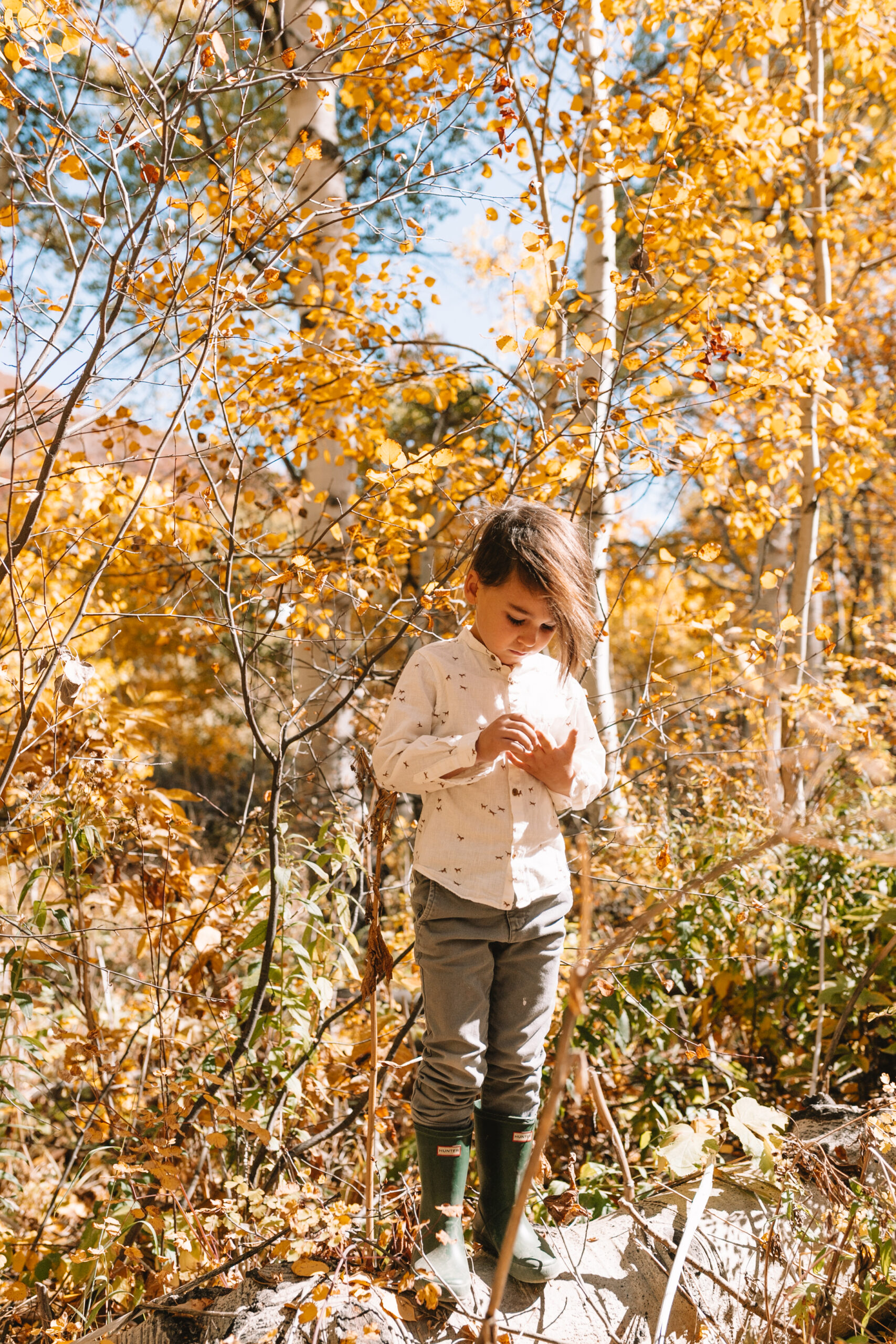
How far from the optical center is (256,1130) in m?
1.75

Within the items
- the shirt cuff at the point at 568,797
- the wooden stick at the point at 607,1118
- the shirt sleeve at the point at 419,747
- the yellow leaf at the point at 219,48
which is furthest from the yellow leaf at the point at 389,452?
the wooden stick at the point at 607,1118

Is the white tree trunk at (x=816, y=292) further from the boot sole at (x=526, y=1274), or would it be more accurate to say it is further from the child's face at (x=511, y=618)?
the boot sole at (x=526, y=1274)

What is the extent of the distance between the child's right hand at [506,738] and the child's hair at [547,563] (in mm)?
218

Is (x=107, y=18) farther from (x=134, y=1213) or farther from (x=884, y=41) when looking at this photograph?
(x=884, y=41)

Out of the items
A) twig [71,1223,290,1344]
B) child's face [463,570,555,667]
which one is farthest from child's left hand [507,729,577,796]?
twig [71,1223,290,1344]

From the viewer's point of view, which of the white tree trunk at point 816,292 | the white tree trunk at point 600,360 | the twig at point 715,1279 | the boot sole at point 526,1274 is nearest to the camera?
the twig at point 715,1279

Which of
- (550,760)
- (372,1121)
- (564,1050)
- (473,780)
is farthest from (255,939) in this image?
(564,1050)

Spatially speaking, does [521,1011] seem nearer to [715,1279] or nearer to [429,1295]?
[429,1295]

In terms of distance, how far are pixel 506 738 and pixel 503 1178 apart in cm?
83

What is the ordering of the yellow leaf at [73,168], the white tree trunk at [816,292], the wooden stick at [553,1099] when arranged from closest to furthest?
the wooden stick at [553,1099] < the yellow leaf at [73,168] < the white tree trunk at [816,292]

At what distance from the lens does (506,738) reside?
147 centimetres

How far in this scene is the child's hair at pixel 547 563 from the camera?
154 cm

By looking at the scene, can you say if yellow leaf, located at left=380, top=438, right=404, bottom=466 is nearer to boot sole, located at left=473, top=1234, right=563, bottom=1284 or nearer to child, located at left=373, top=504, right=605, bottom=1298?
child, located at left=373, top=504, right=605, bottom=1298

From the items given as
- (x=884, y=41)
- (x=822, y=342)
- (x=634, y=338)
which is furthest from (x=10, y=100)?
(x=884, y=41)
